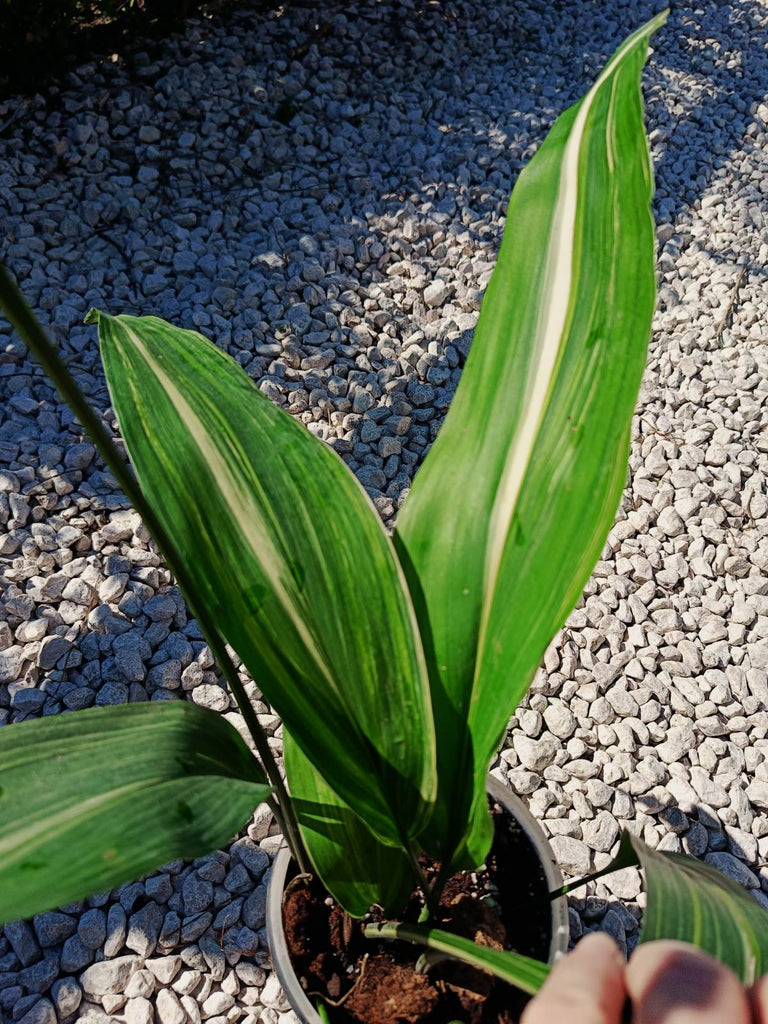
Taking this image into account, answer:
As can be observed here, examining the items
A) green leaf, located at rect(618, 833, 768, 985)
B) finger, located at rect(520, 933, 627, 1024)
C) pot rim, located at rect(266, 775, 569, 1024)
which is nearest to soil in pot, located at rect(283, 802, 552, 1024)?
pot rim, located at rect(266, 775, 569, 1024)

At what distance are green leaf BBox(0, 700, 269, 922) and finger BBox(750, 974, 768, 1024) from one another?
28cm

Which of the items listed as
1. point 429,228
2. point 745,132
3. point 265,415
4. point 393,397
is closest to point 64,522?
point 393,397

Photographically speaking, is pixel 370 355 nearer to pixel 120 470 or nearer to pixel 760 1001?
pixel 120 470

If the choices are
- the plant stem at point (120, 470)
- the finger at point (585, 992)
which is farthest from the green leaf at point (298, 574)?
the finger at point (585, 992)

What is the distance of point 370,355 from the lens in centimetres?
163

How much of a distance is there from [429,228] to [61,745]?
162 centimetres

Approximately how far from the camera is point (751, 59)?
251cm

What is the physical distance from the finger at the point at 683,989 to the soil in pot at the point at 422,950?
511mm

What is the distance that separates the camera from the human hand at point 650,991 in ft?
0.81

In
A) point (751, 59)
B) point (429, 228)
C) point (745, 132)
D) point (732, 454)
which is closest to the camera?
point (732, 454)

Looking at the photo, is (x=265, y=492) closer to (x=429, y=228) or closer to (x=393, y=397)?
(x=393, y=397)

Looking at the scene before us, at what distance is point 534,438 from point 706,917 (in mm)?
308

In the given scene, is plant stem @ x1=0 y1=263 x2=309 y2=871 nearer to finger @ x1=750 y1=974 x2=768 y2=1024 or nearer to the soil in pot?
the soil in pot

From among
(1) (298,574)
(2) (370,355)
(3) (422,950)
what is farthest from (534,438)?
(2) (370,355)
